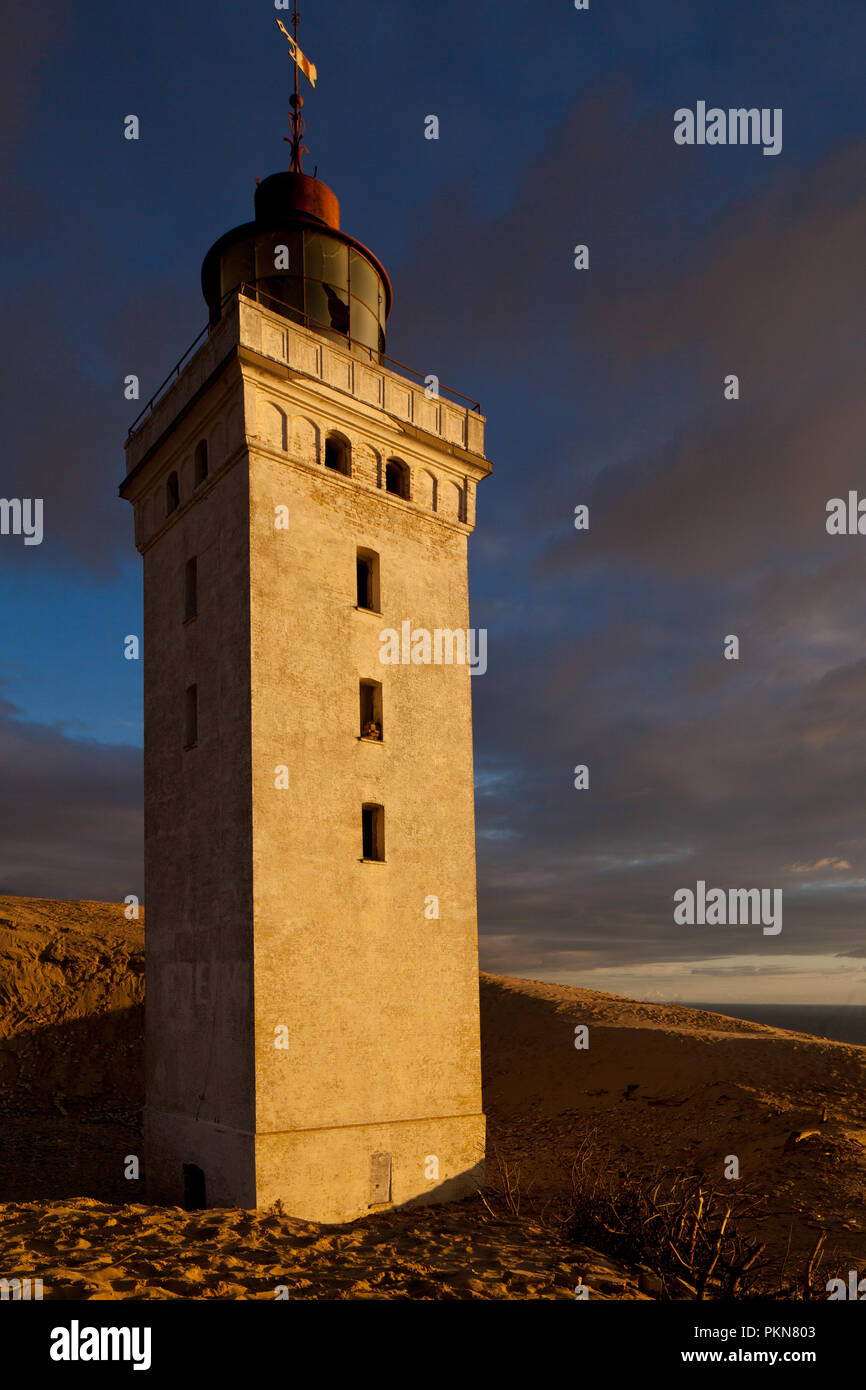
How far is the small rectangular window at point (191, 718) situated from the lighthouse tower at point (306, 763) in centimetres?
7

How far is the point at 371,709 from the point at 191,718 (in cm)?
385

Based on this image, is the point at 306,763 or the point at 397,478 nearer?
the point at 306,763

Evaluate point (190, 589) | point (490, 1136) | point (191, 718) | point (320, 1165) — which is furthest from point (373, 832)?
point (490, 1136)

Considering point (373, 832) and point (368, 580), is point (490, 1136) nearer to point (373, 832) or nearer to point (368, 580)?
point (373, 832)

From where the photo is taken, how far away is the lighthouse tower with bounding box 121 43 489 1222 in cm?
1590

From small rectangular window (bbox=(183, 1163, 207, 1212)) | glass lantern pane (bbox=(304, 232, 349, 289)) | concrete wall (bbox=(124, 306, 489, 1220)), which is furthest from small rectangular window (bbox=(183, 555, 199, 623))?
small rectangular window (bbox=(183, 1163, 207, 1212))

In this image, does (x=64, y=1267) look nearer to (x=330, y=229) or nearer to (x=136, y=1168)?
(x=136, y=1168)

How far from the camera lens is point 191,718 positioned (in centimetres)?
1878

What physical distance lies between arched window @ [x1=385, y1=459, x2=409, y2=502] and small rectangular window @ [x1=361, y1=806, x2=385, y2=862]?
715cm

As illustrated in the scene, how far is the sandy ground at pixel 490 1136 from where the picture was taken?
9719mm

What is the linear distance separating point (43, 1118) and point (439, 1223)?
16.0 m

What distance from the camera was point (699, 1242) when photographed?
35.6ft

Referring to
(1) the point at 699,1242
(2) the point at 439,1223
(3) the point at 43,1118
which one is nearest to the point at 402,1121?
(2) the point at 439,1223

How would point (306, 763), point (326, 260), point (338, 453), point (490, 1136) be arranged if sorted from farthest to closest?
1. point (490, 1136)
2. point (326, 260)
3. point (338, 453)
4. point (306, 763)
